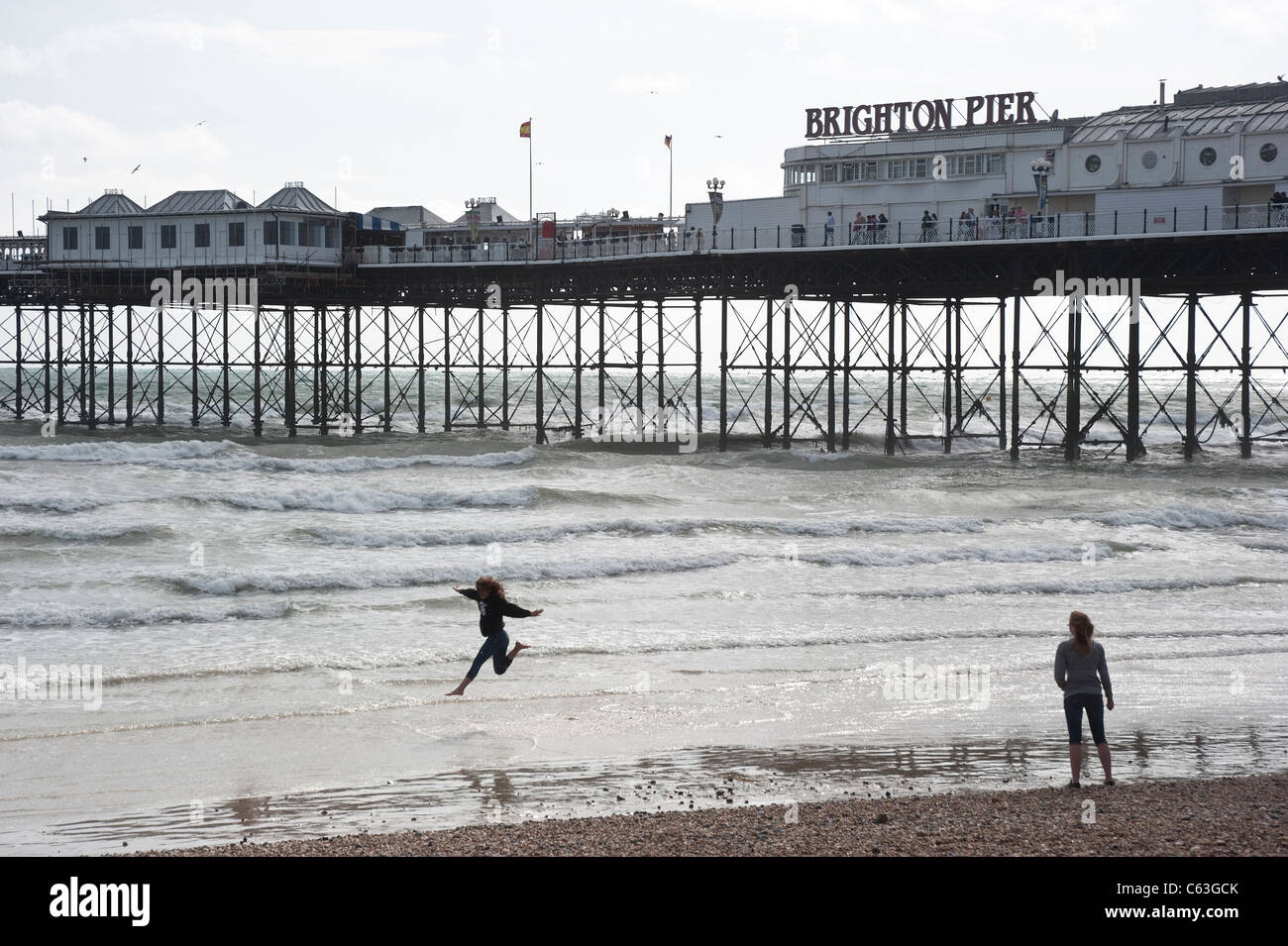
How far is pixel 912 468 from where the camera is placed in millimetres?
42938

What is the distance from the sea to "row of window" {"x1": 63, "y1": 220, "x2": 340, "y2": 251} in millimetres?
11607

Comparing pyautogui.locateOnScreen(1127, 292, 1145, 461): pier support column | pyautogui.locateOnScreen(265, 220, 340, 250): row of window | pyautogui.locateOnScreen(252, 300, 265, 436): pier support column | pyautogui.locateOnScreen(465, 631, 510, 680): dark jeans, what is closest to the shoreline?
pyautogui.locateOnScreen(465, 631, 510, 680): dark jeans

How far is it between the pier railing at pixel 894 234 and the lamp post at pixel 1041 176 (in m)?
0.91

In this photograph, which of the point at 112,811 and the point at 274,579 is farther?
the point at 274,579

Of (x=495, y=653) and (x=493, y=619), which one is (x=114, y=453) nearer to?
(x=495, y=653)

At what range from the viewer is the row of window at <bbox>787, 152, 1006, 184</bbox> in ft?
134

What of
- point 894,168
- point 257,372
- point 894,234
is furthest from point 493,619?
point 257,372

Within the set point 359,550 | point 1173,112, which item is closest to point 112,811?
point 359,550

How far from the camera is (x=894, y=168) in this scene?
4241 cm

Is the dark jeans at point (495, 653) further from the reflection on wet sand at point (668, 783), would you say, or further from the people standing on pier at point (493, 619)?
the reflection on wet sand at point (668, 783)

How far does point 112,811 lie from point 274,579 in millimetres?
12120

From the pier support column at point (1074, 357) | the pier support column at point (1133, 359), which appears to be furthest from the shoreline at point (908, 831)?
the pier support column at point (1074, 357)

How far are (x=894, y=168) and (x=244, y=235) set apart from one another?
22633mm

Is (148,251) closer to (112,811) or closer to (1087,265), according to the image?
(1087,265)
